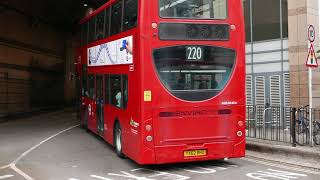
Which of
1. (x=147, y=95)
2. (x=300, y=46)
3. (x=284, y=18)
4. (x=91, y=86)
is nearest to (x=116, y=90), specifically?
(x=147, y=95)

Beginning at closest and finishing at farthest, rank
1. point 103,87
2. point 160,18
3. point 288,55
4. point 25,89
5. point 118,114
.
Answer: point 160,18
point 118,114
point 103,87
point 288,55
point 25,89

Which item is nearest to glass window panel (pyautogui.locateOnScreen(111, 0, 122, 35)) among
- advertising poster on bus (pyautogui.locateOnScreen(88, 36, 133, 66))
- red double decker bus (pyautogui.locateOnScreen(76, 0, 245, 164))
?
advertising poster on bus (pyautogui.locateOnScreen(88, 36, 133, 66))

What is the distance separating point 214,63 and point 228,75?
1.42 ft

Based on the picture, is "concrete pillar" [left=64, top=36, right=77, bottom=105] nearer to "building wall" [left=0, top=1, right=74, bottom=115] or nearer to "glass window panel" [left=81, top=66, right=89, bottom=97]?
"building wall" [left=0, top=1, right=74, bottom=115]

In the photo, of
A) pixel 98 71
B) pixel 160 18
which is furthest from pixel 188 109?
pixel 98 71

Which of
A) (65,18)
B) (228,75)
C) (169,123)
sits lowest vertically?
(169,123)

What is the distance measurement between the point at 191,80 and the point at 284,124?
15.3 feet

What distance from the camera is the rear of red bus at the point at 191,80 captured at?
10.9 meters

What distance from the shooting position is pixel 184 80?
11062 mm

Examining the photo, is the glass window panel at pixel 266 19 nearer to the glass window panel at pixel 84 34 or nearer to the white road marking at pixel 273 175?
the glass window panel at pixel 84 34

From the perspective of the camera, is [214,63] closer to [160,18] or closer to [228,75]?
[228,75]

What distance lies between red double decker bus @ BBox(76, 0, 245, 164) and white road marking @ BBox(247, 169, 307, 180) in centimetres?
85

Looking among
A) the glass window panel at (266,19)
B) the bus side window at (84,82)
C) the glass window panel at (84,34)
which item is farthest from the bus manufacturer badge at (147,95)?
the glass window panel at (266,19)

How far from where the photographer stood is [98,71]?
15.7 meters
